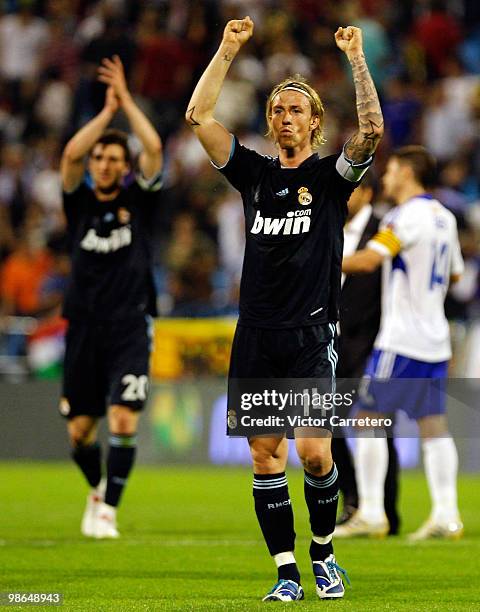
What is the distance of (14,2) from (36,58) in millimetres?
1319

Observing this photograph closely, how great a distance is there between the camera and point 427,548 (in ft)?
31.0

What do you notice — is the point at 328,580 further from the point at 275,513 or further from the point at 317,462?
the point at 317,462

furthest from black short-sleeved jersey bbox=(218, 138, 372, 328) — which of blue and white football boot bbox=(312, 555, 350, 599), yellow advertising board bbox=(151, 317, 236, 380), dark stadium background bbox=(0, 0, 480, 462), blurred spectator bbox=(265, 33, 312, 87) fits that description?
blurred spectator bbox=(265, 33, 312, 87)

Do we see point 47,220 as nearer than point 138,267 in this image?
No

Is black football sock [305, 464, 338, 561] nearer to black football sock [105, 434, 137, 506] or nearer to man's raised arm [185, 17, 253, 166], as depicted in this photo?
man's raised arm [185, 17, 253, 166]

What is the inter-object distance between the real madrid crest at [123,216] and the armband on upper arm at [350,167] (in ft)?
11.3

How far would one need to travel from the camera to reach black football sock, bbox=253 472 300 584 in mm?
6969

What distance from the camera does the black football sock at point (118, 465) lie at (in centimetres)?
1002

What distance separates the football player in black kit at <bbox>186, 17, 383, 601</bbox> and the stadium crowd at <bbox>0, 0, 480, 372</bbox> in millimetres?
9677

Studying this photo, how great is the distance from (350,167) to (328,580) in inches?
77.0

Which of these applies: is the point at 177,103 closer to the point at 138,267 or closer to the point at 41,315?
the point at 41,315

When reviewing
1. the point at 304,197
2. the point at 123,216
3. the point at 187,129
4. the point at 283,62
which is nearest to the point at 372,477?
the point at 123,216

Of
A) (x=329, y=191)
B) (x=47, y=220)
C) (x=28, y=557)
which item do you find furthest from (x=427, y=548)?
(x=47, y=220)

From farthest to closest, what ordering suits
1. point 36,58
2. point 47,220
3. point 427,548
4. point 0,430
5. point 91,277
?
point 36,58, point 47,220, point 0,430, point 91,277, point 427,548
